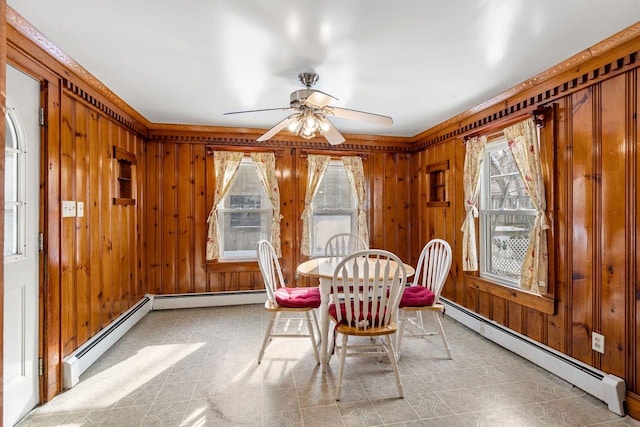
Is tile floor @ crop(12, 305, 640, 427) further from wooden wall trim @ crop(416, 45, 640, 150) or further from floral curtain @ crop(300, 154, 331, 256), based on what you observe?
wooden wall trim @ crop(416, 45, 640, 150)

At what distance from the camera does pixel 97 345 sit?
8.68 feet

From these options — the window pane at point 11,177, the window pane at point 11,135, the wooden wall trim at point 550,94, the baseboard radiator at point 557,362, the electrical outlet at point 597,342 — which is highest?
the wooden wall trim at point 550,94

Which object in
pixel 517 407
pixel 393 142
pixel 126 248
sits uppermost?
pixel 393 142

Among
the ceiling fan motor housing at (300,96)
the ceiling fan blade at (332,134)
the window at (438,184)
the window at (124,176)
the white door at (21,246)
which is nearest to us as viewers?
the white door at (21,246)

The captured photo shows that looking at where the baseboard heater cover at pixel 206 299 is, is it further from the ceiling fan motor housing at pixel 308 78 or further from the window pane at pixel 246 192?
the ceiling fan motor housing at pixel 308 78

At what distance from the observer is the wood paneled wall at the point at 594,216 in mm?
1950

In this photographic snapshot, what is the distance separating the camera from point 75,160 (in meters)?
2.43

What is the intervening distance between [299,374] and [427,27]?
2521 millimetres

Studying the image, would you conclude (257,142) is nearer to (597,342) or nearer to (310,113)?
(310,113)

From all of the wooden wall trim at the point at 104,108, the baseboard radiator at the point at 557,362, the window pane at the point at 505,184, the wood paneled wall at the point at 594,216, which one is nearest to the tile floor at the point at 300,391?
the baseboard radiator at the point at 557,362

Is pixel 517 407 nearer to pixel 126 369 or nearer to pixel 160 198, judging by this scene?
pixel 126 369

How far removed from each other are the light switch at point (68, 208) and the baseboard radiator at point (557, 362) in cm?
375

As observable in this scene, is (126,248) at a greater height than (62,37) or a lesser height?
lesser

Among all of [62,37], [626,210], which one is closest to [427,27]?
[626,210]
